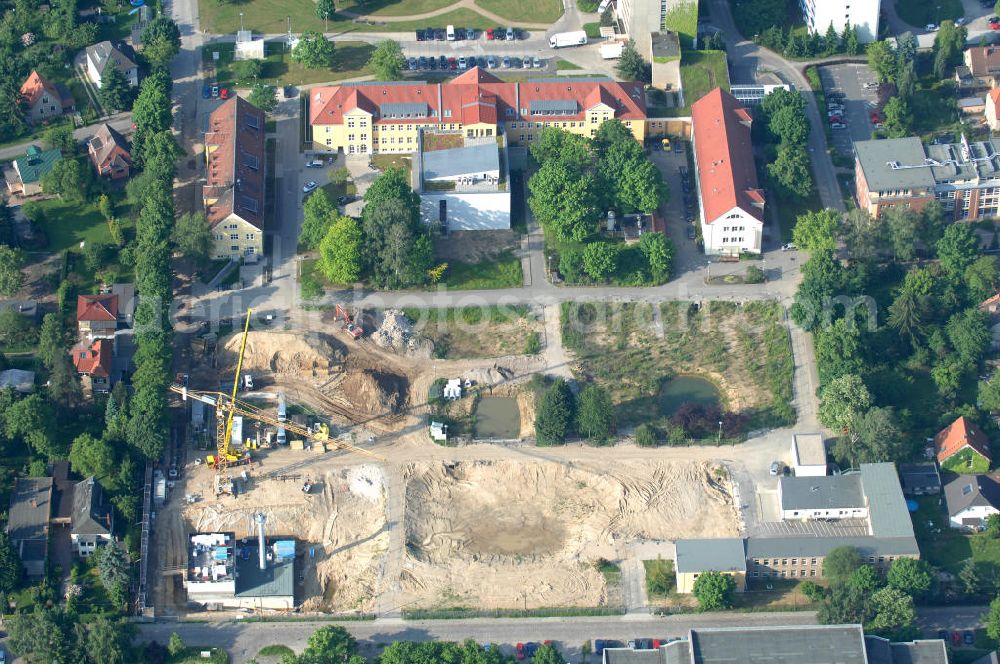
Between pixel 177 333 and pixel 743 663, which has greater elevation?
pixel 177 333

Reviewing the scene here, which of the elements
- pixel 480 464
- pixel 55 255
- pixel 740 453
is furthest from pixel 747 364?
pixel 55 255

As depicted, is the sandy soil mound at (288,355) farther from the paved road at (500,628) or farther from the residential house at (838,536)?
the residential house at (838,536)

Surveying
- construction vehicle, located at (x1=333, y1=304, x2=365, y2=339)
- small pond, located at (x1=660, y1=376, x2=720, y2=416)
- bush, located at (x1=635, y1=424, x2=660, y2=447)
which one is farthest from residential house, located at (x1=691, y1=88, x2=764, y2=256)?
construction vehicle, located at (x1=333, y1=304, x2=365, y2=339)

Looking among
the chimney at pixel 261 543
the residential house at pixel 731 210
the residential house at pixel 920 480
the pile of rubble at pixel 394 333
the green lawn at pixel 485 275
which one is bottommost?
the chimney at pixel 261 543

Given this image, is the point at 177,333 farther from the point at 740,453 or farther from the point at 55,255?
the point at 740,453

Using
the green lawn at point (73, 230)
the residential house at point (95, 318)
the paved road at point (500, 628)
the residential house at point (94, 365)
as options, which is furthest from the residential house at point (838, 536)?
the green lawn at point (73, 230)

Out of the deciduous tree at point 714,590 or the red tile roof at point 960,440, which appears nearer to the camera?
the deciduous tree at point 714,590
